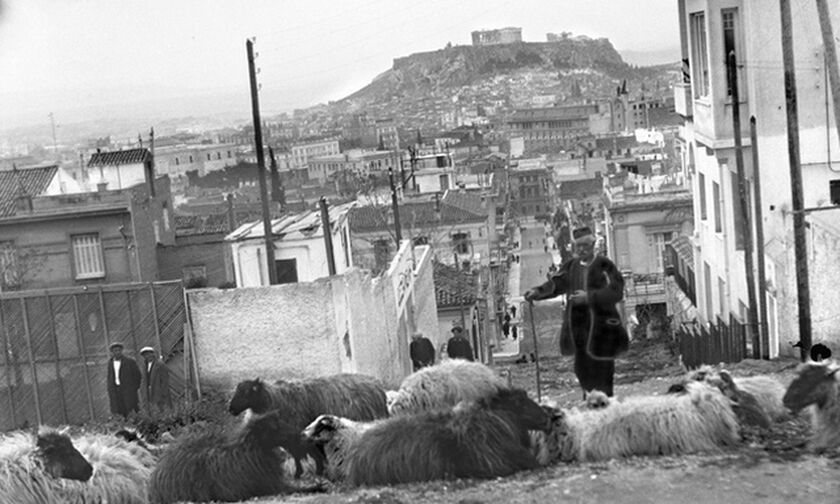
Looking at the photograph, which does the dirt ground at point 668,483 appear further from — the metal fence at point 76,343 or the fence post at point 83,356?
the fence post at point 83,356

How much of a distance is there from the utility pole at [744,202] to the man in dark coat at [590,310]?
7.96m

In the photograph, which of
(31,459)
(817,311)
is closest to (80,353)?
(31,459)

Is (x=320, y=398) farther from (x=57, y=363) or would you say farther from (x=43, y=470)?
(x=57, y=363)

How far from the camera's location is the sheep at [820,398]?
8742mm

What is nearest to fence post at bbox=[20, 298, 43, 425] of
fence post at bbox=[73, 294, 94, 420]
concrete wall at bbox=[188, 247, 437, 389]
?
fence post at bbox=[73, 294, 94, 420]

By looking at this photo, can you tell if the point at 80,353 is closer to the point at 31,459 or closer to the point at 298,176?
the point at 31,459

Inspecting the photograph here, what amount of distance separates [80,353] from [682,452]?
33.0 feet

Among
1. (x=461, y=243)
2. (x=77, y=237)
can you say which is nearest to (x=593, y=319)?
(x=77, y=237)

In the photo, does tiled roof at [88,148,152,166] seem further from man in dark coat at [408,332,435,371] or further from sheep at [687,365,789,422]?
sheep at [687,365,789,422]

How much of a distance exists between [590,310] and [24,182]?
45.6m

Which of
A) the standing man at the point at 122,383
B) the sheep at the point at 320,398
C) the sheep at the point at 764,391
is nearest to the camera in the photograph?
the sheep at the point at 764,391

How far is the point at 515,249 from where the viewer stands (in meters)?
110

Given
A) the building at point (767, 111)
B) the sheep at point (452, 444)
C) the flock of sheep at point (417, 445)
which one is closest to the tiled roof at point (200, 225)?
the building at point (767, 111)

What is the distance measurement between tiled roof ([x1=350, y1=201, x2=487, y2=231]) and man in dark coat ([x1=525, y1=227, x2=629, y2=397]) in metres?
50.4
